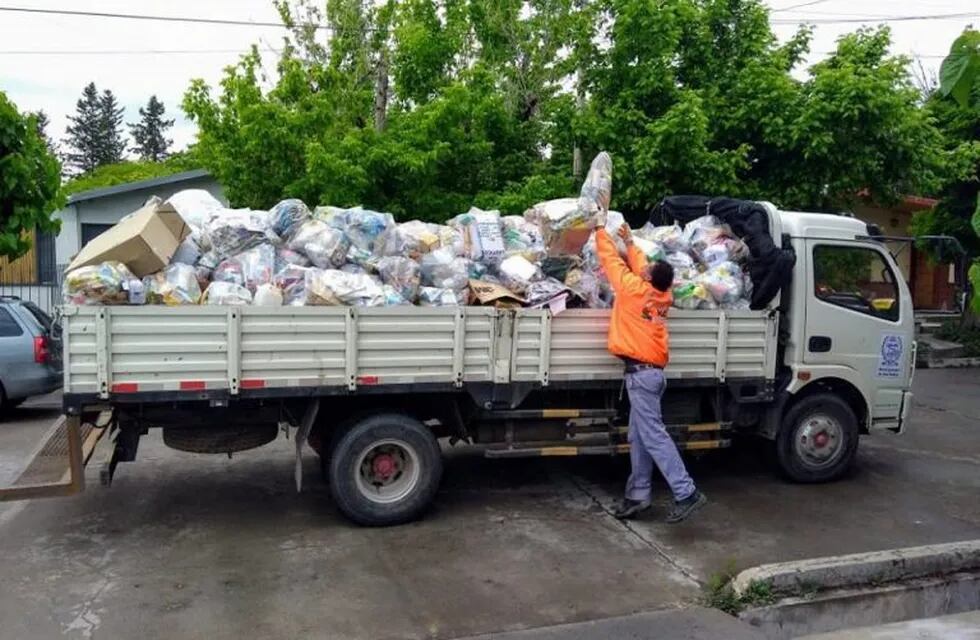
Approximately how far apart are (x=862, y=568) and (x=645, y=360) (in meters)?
1.92

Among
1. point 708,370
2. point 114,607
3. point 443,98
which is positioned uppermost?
point 443,98

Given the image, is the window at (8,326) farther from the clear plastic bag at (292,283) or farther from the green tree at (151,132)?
the green tree at (151,132)

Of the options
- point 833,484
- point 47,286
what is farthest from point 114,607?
point 47,286

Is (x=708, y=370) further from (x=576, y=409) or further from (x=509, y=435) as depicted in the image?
(x=509, y=435)

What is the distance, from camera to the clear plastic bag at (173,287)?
557 centimetres

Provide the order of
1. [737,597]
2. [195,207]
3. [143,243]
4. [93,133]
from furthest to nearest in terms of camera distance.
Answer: [93,133] → [195,207] → [143,243] → [737,597]

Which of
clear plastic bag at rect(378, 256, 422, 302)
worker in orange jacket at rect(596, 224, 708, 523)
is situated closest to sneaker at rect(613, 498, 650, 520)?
worker in orange jacket at rect(596, 224, 708, 523)

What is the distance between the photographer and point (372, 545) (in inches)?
228

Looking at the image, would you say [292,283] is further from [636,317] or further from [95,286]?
[636,317]

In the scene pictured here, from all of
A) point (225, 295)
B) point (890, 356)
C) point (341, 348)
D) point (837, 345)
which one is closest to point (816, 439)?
point (837, 345)

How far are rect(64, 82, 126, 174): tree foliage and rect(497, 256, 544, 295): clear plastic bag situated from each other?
6922 centimetres

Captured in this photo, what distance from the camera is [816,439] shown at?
23.9 ft

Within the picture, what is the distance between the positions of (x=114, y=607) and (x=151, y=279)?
208 cm

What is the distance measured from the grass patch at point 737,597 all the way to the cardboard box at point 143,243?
410 centimetres
